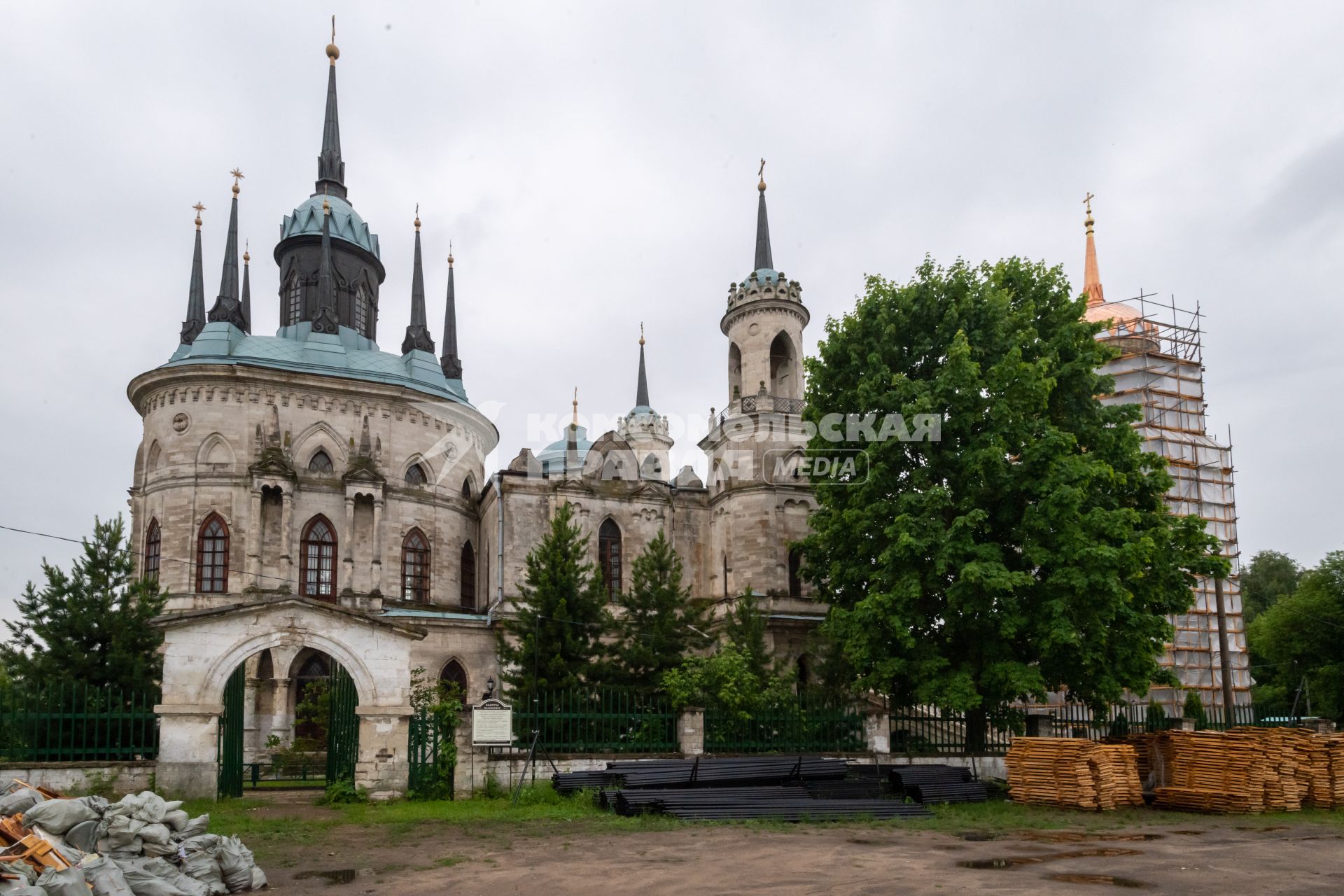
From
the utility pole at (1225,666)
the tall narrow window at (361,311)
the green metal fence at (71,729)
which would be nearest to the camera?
the green metal fence at (71,729)

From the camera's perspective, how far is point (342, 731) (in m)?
19.9

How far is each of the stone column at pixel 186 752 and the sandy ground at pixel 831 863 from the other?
204 inches

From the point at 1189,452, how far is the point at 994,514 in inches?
797

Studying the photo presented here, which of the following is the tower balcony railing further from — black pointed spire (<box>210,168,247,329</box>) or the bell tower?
black pointed spire (<box>210,168,247,329</box>)

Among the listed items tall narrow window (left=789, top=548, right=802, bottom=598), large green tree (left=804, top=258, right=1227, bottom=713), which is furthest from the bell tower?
large green tree (left=804, top=258, right=1227, bottom=713)

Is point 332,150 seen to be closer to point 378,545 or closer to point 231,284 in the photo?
point 231,284

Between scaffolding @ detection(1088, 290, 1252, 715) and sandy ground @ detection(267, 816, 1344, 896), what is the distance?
2338 cm

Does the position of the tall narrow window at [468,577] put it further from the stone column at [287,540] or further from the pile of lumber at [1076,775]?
the pile of lumber at [1076,775]

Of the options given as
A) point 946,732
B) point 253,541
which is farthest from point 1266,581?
point 253,541

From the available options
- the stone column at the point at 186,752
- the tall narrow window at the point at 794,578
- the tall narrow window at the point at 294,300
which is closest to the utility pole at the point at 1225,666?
the tall narrow window at the point at 794,578

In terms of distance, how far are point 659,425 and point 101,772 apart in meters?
43.5

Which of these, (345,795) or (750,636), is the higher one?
(750,636)

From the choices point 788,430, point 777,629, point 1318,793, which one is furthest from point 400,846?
point 788,430

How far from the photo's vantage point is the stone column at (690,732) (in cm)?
1939
